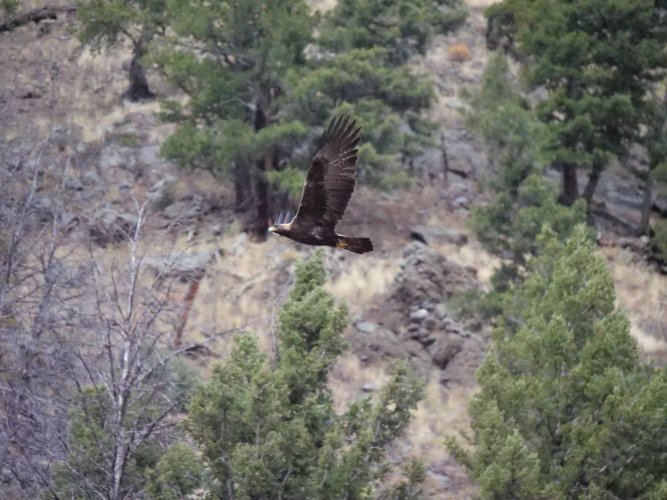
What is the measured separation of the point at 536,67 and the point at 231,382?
55.8 ft

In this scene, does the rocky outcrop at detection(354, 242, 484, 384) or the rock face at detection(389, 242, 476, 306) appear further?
the rock face at detection(389, 242, 476, 306)

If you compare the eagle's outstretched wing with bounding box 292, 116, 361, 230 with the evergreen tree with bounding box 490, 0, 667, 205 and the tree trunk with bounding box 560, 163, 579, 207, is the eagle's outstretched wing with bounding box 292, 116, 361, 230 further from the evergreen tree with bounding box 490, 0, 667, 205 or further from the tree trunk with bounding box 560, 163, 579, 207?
the tree trunk with bounding box 560, 163, 579, 207

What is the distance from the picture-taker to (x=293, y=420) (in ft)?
49.8

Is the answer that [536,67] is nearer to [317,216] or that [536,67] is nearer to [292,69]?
[292,69]

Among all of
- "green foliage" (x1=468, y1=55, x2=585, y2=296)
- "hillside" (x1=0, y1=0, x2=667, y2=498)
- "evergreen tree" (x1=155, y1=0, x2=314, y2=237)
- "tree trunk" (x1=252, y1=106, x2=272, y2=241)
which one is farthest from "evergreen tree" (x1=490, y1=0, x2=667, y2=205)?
"tree trunk" (x1=252, y1=106, x2=272, y2=241)

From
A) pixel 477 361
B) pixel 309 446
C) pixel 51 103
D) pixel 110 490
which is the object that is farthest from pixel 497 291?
pixel 51 103

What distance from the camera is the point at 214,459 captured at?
14922mm

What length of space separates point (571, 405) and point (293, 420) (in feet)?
14.4

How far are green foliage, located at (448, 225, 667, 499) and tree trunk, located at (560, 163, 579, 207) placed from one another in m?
11.8

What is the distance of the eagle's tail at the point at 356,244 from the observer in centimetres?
1187

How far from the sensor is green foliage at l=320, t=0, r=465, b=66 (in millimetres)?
31016

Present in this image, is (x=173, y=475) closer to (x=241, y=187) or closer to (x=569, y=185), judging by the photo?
(x=241, y=187)

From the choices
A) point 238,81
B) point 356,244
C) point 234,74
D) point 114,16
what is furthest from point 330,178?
point 114,16

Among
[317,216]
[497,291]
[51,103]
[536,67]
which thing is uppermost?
[317,216]
